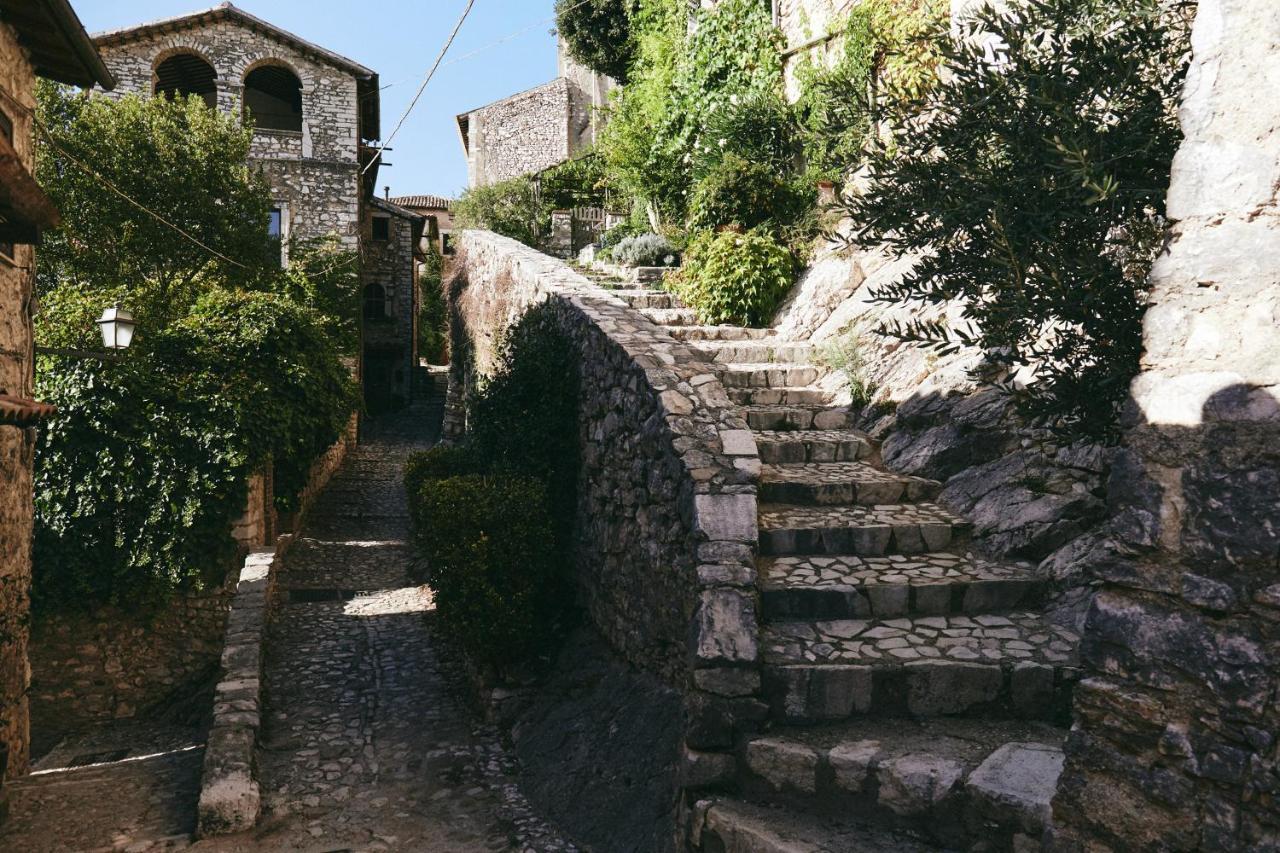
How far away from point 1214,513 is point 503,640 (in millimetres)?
5184

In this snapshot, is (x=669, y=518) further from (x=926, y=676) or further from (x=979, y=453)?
(x=979, y=453)

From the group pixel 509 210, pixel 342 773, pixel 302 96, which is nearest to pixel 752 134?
pixel 509 210

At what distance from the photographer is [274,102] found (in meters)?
21.8

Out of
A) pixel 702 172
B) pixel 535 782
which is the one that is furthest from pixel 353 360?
pixel 535 782

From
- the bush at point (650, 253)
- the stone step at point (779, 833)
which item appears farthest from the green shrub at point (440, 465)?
the stone step at point (779, 833)

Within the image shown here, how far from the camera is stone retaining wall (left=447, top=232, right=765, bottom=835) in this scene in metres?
4.04

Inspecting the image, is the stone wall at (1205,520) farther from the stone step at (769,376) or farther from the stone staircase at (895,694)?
the stone step at (769,376)

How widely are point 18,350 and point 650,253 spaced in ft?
25.6

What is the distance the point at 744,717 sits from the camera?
398cm

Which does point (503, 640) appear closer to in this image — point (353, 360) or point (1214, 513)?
point (1214, 513)

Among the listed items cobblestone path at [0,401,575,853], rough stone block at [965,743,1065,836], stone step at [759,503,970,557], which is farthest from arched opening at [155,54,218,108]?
rough stone block at [965,743,1065,836]

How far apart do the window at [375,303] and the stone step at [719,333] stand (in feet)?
60.3

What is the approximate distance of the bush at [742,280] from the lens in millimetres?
8992

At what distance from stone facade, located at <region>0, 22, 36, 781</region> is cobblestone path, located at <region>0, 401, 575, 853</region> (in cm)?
77
